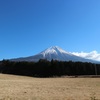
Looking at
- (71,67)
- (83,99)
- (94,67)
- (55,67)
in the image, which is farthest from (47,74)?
(83,99)

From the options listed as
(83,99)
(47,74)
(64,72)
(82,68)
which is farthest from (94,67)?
(83,99)

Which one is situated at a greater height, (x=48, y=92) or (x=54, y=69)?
(x=54, y=69)

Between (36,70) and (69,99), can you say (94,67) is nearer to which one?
(36,70)

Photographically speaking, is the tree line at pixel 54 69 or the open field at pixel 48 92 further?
the tree line at pixel 54 69

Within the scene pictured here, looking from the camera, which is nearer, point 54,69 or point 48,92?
point 48,92

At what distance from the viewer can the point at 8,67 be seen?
120375mm

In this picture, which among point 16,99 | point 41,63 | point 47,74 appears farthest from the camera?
point 41,63

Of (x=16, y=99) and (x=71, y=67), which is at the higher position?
(x=71, y=67)

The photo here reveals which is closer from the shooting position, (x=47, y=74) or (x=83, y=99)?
(x=83, y=99)

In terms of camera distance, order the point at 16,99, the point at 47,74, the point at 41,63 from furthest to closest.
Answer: the point at 41,63
the point at 47,74
the point at 16,99

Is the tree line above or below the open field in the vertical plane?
above

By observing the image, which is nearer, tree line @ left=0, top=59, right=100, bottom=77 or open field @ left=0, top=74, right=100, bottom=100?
open field @ left=0, top=74, right=100, bottom=100

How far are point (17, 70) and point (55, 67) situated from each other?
69.9ft

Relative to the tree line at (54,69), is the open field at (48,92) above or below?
below
